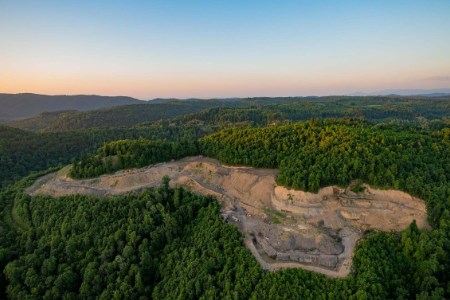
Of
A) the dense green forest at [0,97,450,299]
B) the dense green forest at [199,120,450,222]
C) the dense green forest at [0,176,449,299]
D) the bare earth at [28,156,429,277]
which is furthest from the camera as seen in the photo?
the dense green forest at [199,120,450,222]

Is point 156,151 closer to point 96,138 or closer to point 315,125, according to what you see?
point 315,125

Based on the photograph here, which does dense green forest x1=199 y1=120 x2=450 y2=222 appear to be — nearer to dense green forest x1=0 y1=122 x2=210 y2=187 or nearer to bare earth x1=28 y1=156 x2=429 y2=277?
bare earth x1=28 y1=156 x2=429 y2=277

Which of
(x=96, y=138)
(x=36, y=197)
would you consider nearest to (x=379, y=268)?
(x=36, y=197)

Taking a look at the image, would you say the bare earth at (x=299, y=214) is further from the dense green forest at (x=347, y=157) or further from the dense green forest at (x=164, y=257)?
the dense green forest at (x=164, y=257)

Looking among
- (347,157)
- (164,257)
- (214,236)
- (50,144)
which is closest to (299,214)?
(347,157)

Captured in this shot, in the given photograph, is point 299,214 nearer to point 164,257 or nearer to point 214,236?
point 214,236

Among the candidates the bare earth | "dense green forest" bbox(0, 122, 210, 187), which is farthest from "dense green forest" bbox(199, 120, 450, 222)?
"dense green forest" bbox(0, 122, 210, 187)
